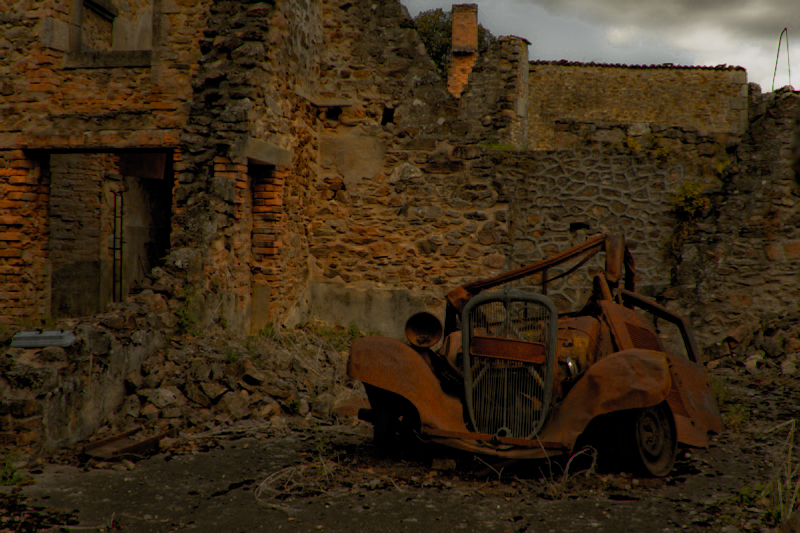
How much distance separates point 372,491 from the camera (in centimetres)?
394

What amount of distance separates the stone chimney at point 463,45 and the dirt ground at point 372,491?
1973cm

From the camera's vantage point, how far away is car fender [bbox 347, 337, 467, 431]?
431cm

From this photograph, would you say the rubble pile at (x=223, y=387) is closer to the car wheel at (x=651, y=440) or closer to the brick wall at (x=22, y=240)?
the car wheel at (x=651, y=440)

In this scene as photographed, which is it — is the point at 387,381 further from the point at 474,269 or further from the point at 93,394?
the point at 474,269

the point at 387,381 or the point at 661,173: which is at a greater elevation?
the point at 661,173

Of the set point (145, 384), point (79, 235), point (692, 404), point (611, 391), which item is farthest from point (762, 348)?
point (79, 235)

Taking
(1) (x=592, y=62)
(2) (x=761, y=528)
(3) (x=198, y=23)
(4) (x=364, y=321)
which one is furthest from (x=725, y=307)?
(1) (x=592, y=62)

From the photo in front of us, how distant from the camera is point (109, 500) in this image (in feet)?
12.3

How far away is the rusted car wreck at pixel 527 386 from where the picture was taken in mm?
4062

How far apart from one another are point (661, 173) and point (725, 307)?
6.15 feet

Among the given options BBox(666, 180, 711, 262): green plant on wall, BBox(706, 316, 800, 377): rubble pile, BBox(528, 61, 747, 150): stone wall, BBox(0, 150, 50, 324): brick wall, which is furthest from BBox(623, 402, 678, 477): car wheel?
BBox(528, 61, 747, 150): stone wall

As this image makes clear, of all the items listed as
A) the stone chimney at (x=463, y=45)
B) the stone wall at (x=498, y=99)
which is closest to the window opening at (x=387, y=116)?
the stone wall at (x=498, y=99)

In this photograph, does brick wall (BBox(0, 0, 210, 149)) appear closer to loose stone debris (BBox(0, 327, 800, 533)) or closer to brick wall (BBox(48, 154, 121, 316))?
brick wall (BBox(48, 154, 121, 316))

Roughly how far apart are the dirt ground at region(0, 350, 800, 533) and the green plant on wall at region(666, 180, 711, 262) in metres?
3.95
